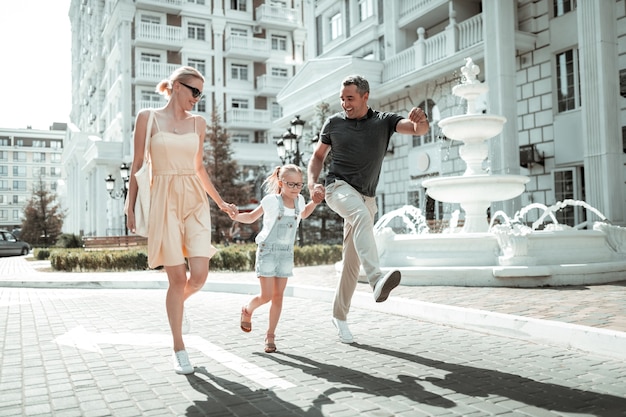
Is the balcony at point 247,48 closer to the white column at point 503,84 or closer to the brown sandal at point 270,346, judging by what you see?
the white column at point 503,84

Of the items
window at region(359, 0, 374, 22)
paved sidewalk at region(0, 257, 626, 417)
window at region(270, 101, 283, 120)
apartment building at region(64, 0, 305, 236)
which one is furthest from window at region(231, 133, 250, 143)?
paved sidewalk at region(0, 257, 626, 417)

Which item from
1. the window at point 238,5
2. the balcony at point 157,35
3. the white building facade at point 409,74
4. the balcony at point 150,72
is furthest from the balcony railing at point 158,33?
the window at point 238,5

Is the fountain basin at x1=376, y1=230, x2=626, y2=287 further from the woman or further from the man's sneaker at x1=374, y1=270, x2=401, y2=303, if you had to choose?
the woman

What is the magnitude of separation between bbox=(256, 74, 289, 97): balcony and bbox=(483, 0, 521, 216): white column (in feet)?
96.8

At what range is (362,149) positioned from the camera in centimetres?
495

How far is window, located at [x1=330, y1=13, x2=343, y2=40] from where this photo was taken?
2938cm

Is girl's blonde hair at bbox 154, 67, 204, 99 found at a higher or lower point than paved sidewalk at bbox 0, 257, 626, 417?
higher

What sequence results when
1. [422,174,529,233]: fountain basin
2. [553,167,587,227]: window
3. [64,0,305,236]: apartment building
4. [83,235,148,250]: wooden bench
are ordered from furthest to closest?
[64,0,305,236]: apartment building → [83,235,148,250]: wooden bench → [553,167,587,227]: window → [422,174,529,233]: fountain basin

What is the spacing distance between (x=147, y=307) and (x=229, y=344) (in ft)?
11.5

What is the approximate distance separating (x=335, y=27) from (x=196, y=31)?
17.9m

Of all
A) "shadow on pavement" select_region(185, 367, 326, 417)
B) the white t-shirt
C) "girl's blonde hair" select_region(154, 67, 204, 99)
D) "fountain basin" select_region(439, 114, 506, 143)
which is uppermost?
"fountain basin" select_region(439, 114, 506, 143)

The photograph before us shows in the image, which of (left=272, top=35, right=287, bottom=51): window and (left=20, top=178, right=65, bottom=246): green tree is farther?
(left=272, top=35, right=287, bottom=51): window

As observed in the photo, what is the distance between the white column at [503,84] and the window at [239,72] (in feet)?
102

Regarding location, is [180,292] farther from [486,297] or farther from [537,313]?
[486,297]
